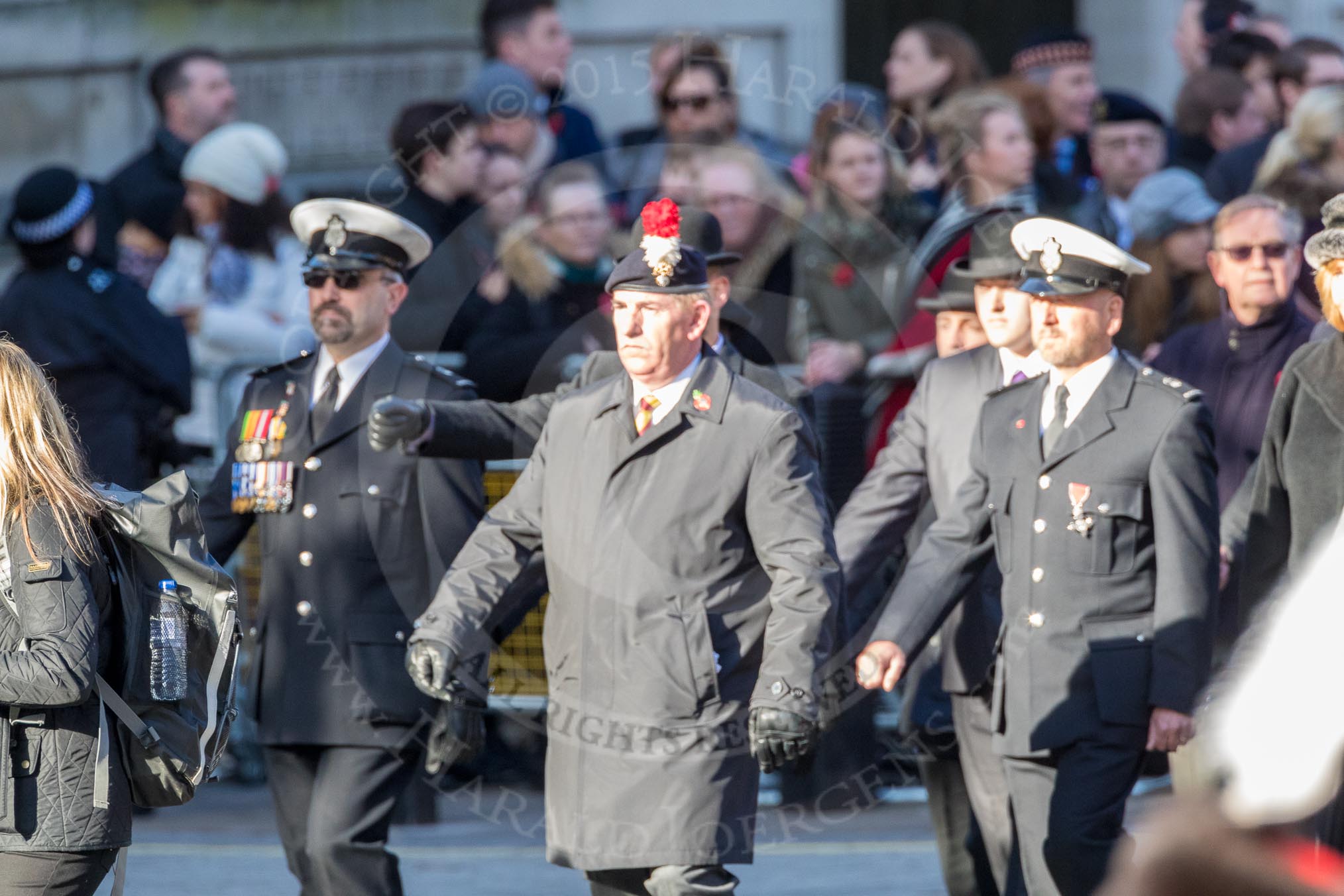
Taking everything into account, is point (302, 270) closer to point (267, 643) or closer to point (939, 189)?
point (267, 643)

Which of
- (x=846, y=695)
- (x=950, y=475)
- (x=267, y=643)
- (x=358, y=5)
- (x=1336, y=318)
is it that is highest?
(x=358, y=5)

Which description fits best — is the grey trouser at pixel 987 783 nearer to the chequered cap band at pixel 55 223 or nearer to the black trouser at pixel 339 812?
the black trouser at pixel 339 812

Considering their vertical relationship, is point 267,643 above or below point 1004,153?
below

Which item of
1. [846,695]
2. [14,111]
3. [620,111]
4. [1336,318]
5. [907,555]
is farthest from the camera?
[14,111]

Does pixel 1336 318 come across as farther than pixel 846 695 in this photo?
No

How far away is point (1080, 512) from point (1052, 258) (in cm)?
71

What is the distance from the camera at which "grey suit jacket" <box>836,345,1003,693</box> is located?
643cm

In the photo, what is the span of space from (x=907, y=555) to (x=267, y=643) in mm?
2043

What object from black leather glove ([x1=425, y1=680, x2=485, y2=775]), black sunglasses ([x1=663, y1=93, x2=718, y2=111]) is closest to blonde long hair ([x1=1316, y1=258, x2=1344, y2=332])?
black leather glove ([x1=425, y1=680, x2=485, y2=775])

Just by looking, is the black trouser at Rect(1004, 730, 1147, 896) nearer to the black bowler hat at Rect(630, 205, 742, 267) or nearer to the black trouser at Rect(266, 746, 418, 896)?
the black trouser at Rect(266, 746, 418, 896)

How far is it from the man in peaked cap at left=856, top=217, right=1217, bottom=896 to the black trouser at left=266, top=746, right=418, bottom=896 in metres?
1.43

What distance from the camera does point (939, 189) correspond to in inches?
372

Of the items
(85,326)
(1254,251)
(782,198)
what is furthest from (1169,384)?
(85,326)

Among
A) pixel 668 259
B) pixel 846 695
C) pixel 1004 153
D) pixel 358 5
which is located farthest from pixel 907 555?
pixel 358 5
